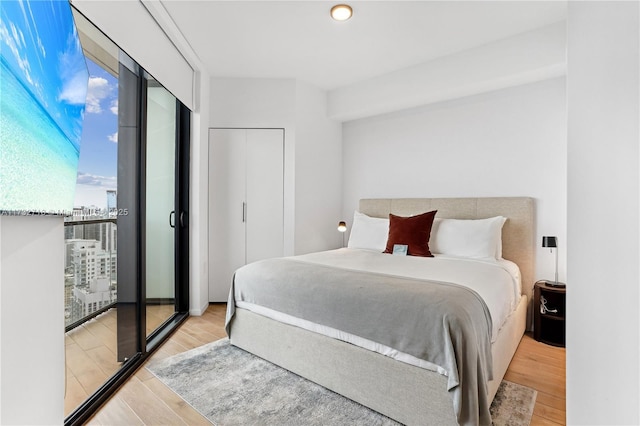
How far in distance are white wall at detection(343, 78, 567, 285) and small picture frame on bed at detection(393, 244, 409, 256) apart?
99 cm

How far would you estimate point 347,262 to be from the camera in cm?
253

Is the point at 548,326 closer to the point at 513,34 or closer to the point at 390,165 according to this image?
the point at 390,165

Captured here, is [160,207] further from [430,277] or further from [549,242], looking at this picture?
Answer: [549,242]

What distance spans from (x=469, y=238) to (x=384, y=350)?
5.39 feet

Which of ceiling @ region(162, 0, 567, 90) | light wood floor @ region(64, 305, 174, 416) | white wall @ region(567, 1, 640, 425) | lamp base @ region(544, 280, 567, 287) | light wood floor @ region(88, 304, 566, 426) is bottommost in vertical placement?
light wood floor @ region(88, 304, 566, 426)

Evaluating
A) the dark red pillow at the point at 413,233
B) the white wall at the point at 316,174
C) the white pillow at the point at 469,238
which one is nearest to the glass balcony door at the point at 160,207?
the white wall at the point at 316,174

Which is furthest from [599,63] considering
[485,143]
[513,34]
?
[485,143]

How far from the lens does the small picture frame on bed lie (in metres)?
2.92

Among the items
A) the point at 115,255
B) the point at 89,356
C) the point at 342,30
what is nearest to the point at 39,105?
the point at 115,255

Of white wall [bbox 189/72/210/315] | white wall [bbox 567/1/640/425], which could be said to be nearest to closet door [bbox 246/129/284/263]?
white wall [bbox 189/72/210/315]

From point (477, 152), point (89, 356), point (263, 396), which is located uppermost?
point (477, 152)

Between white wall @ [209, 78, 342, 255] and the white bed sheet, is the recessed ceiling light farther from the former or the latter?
the white bed sheet

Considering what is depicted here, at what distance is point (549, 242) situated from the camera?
2730 mm

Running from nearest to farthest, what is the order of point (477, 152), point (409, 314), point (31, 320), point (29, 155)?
point (29, 155)
point (31, 320)
point (409, 314)
point (477, 152)
